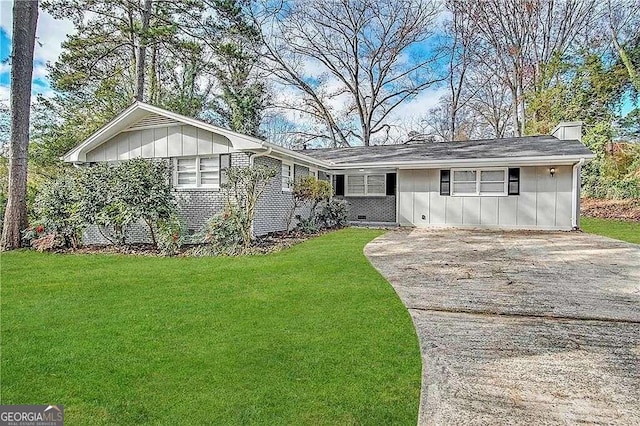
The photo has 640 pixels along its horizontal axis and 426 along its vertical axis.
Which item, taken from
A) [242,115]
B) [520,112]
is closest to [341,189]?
[242,115]

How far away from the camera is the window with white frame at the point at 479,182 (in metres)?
12.4

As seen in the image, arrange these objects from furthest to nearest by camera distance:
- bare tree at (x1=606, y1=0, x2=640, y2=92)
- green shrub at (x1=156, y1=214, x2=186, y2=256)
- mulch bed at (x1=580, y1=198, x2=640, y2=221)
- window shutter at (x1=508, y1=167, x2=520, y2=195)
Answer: bare tree at (x1=606, y1=0, x2=640, y2=92), mulch bed at (x1=580, y1=198, x2=640, y2=221), window shutter at (x1=508, y1=167, x2=520, y2=195), green shrub at (x1=156, y1=214, x2=186, y2=256)

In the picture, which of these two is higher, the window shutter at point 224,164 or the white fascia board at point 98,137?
the white fascia board at point 98,137

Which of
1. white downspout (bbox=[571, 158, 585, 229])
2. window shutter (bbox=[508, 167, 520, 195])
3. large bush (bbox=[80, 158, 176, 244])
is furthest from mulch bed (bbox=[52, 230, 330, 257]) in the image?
white downspout (bbox=[571, 158, 585, 229])

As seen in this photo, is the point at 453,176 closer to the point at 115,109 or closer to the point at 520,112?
the point at 520,112

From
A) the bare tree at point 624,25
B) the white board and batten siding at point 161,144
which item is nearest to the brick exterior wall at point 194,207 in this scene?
the white board and batten siding at point 161,144

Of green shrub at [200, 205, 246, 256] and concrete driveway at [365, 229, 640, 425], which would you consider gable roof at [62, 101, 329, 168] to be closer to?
green shrub at [200, 205, 246, 256]

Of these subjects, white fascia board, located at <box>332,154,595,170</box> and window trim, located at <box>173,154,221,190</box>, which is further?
white fascia board, located at <box>332,154,595,170</box>

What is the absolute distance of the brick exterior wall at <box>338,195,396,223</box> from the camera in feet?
46.9

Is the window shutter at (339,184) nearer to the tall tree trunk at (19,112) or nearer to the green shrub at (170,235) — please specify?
the green shrub at (170,235)

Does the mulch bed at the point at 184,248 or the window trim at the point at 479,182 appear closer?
the mulch bed at the point at 184,248

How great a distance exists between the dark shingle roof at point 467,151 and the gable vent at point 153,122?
604 cm

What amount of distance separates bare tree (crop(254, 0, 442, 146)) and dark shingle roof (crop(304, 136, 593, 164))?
9327 millimetres

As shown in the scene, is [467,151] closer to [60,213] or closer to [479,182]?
[479,182]
